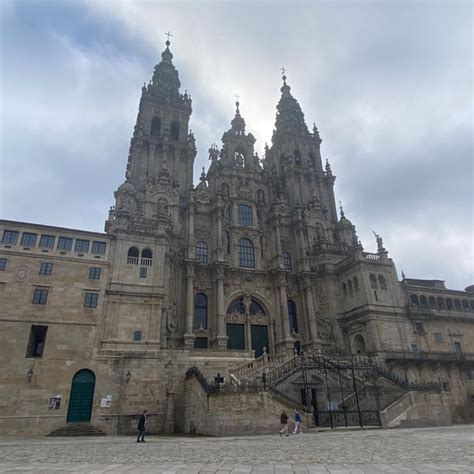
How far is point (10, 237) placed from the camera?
27.3 meters

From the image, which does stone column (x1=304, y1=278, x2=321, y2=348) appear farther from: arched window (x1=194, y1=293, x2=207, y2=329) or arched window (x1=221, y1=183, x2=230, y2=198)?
arched window (x1=221, y1=183, x2=230, y2=198)

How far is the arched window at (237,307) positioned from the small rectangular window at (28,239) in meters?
19.1

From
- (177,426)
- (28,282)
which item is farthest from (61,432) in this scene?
(28,282)

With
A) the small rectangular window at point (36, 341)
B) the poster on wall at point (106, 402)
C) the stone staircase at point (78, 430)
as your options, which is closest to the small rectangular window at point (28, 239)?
the small rectangular window at point (36, 341)

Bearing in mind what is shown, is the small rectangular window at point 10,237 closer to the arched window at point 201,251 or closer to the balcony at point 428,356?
the arched window at point 201,251

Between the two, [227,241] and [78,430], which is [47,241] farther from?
[227,241]

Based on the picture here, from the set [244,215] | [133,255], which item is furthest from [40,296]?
[244,215]

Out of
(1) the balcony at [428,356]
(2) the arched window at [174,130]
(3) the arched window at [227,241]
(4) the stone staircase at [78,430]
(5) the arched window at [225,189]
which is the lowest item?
(4) the stone staircase at [78,430]

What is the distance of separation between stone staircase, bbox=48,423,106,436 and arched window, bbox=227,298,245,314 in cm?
1684

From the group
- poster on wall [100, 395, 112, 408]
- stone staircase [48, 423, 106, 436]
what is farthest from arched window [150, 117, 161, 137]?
stone staircase [48, 423, 106, 436]

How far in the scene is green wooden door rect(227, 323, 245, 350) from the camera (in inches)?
1405

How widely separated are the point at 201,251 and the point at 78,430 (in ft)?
67.4

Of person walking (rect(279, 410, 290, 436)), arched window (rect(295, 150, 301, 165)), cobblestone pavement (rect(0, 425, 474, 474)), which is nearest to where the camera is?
cobblestone pavement (rect(0, 425, 474, 474))

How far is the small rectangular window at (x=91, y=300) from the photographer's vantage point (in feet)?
89.6
